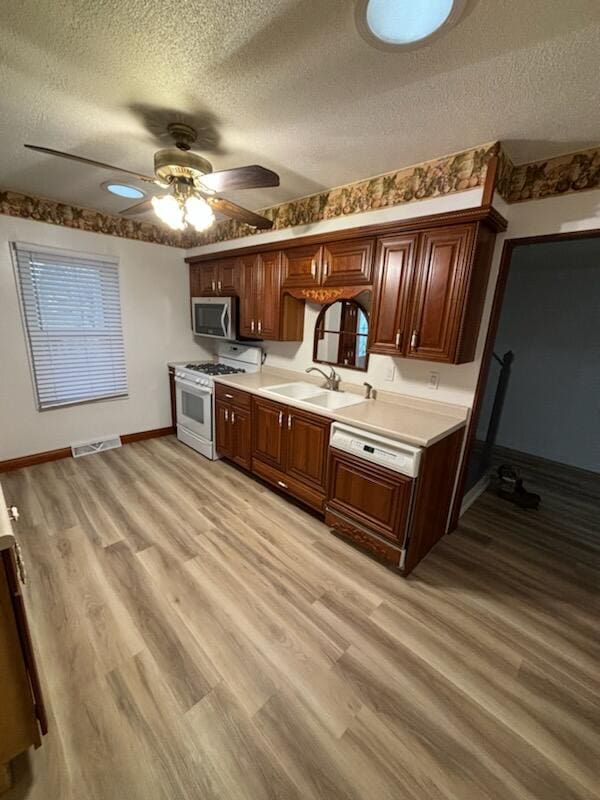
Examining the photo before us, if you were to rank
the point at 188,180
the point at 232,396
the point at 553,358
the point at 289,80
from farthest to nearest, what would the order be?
the point at 553,358 → the point at 232,396 → the point at 188,180 → the point at 289,80

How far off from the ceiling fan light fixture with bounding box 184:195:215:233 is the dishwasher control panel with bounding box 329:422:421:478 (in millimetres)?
1506

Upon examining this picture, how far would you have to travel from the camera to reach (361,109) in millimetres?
1548

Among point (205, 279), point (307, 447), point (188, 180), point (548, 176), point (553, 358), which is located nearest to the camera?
point (188, 180)

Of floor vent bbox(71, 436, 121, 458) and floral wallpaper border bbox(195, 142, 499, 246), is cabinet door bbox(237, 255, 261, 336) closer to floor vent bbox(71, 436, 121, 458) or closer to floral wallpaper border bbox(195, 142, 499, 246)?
floral wallpaper border bbox(195, 142, 499, 246)

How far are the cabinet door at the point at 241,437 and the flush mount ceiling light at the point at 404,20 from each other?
248 cm

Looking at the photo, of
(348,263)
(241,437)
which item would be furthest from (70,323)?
(348,263)

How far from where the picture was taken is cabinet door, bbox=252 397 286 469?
2738mm

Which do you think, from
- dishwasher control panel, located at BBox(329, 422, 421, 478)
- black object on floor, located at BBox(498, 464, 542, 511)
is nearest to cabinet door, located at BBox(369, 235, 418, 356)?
dishwasher control panel, located at BBox(329, 422, 421, 478)

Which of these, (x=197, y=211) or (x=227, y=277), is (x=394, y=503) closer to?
(x=197, y=211)

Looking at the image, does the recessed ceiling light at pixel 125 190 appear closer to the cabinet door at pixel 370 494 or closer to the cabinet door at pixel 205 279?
the cabinet door at pixel 205 279

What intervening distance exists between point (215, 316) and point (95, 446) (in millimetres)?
2016

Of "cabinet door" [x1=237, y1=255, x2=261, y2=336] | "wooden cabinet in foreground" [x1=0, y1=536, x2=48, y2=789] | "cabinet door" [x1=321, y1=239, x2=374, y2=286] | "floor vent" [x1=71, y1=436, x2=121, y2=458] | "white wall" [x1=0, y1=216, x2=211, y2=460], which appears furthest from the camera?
"floor vent" [x1=71, y1=436, x2=121, y2=458]

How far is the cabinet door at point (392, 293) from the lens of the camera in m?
2.12

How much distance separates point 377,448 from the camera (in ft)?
6.71
